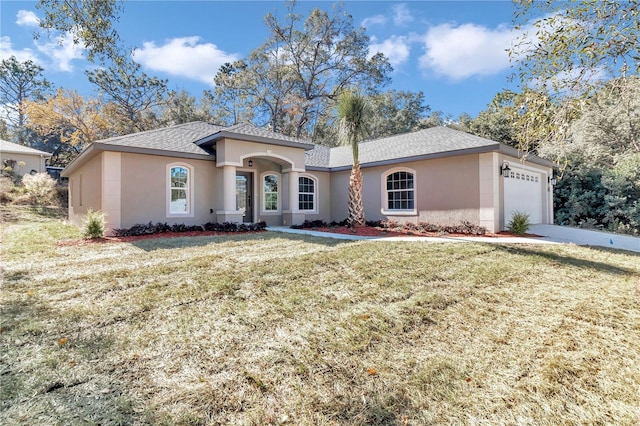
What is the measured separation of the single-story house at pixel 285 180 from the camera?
432 inches

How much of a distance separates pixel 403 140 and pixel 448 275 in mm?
11325

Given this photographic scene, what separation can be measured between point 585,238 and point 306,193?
419 inches

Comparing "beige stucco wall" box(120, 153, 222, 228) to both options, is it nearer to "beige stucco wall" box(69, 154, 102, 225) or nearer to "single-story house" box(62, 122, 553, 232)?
"single-story house" box(62, 122, 553, 232)

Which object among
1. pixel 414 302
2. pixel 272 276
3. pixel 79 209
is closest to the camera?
pixel 414 302

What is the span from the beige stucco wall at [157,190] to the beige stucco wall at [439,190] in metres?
6.72

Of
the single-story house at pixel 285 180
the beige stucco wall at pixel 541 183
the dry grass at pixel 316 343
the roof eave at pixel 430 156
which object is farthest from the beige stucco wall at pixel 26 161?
the beige stucco wall at pixel 541 183

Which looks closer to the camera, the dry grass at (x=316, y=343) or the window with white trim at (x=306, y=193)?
the dry grass at (x=316, y=343)

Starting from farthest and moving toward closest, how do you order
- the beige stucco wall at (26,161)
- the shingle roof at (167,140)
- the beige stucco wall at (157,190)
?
the beige stucco wall at (26,161), the shingle roof at (167,140), the beige stucco wall at (157,190)

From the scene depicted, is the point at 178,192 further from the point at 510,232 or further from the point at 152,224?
the point at 510,232

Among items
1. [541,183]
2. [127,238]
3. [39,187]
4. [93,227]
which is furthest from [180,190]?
[541,183]

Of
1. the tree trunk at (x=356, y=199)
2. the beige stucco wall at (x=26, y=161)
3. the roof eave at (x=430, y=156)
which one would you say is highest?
the beige stucco wall at (x=26, y=161)

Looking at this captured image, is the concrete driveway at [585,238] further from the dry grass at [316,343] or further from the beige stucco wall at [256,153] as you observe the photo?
the beige stucco wall at [256,153]

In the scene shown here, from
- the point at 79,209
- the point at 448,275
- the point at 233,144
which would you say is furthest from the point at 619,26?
the point at 79,209

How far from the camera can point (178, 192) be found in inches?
466
